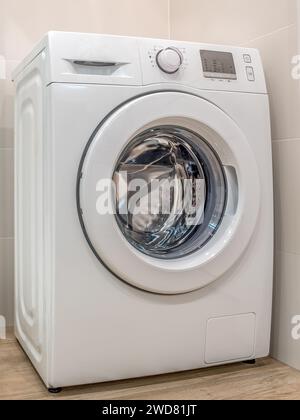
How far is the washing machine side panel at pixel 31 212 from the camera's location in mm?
1286

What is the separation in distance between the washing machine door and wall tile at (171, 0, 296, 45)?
343 mm

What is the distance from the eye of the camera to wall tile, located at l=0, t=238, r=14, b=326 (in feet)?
5.89

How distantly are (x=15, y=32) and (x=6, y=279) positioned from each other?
834 millimetres

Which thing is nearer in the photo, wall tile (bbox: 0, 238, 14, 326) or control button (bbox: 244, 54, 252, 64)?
control button (bbox: 244, 54, 252, 64)

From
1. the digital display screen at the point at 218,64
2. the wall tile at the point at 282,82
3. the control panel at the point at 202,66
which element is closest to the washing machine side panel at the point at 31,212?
the control panel at the point at 202,66

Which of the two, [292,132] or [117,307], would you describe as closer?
[117,307]

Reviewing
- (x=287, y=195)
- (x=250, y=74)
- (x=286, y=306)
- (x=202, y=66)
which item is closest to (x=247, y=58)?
(x=250, y=74)

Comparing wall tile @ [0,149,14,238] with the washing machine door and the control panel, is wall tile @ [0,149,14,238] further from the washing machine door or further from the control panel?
the control panel

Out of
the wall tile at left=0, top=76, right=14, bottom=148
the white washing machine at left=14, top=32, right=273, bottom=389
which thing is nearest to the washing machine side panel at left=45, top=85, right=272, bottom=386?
the white washing machine at left=14, top=32, right=273, bottom=389

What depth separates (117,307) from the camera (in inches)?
50.1

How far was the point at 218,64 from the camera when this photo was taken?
1.40m
